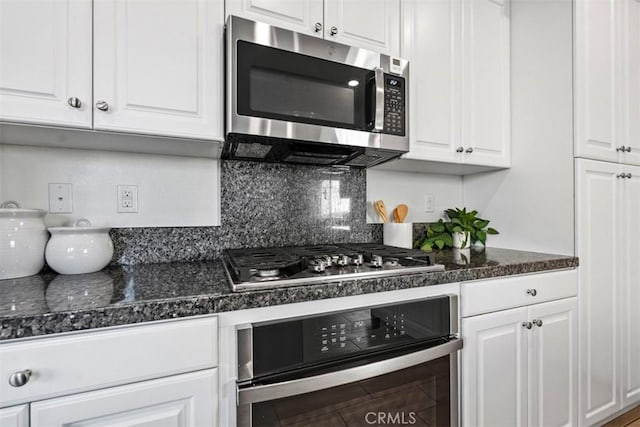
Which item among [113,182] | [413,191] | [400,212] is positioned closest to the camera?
[113,182]

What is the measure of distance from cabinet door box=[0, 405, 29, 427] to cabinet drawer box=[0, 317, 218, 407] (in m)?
0.01

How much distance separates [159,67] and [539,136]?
5.54ft

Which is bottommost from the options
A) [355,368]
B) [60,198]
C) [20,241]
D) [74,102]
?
[355,368]

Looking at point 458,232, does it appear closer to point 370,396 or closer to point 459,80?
point 459,80

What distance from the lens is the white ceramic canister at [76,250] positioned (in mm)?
1009

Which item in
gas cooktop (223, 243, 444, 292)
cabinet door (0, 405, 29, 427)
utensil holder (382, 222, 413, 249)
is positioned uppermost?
utensil holder (382, 222, 413, 249)

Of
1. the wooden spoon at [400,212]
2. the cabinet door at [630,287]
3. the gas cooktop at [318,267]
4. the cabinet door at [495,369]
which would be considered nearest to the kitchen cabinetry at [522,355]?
the cabinet door at [495,369]

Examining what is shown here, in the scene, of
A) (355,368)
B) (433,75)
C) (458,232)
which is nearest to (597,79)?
(433,75)

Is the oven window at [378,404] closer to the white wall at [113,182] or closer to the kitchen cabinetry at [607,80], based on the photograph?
the white wall at [113,182]

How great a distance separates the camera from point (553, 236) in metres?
1.51

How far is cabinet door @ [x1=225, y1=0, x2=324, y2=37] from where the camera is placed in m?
1.10

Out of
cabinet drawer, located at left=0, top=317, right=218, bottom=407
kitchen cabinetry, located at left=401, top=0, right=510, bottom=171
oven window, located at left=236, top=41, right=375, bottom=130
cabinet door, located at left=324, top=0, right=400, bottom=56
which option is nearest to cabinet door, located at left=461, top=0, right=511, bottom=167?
kitchen cabinetry, located at left=401, top=0, right=510, bottom=171

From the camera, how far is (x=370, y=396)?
92 cm

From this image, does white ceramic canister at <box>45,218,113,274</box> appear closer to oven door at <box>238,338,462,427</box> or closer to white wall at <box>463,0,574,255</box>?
oven door at <box>238,338,462,427</box>
